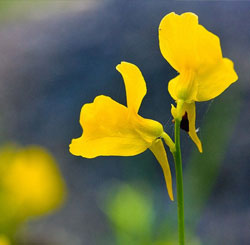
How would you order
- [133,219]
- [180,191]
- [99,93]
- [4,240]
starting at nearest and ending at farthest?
[180,191], [4,240], [133,219], [99,93]

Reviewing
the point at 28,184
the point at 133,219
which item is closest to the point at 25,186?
the point at 28,184

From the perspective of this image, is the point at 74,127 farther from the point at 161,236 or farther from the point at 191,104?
the point at 191,104

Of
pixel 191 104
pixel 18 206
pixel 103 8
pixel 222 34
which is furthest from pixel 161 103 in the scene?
pixel 191 104

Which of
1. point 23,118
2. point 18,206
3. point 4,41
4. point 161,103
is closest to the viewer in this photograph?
point 18,206

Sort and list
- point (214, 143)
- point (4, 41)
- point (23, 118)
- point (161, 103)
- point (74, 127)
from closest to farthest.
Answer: point (214, 143) < point (161, 103) < point (74, 127) < point (23, 118) < point (4, 41)

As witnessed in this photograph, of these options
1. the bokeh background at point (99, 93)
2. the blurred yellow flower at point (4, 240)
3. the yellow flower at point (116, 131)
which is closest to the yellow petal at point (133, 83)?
the yellow flower at point (116, 131)

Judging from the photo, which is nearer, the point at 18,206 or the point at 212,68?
the point at 212,68

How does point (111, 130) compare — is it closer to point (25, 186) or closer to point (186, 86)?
point (186, 86)
